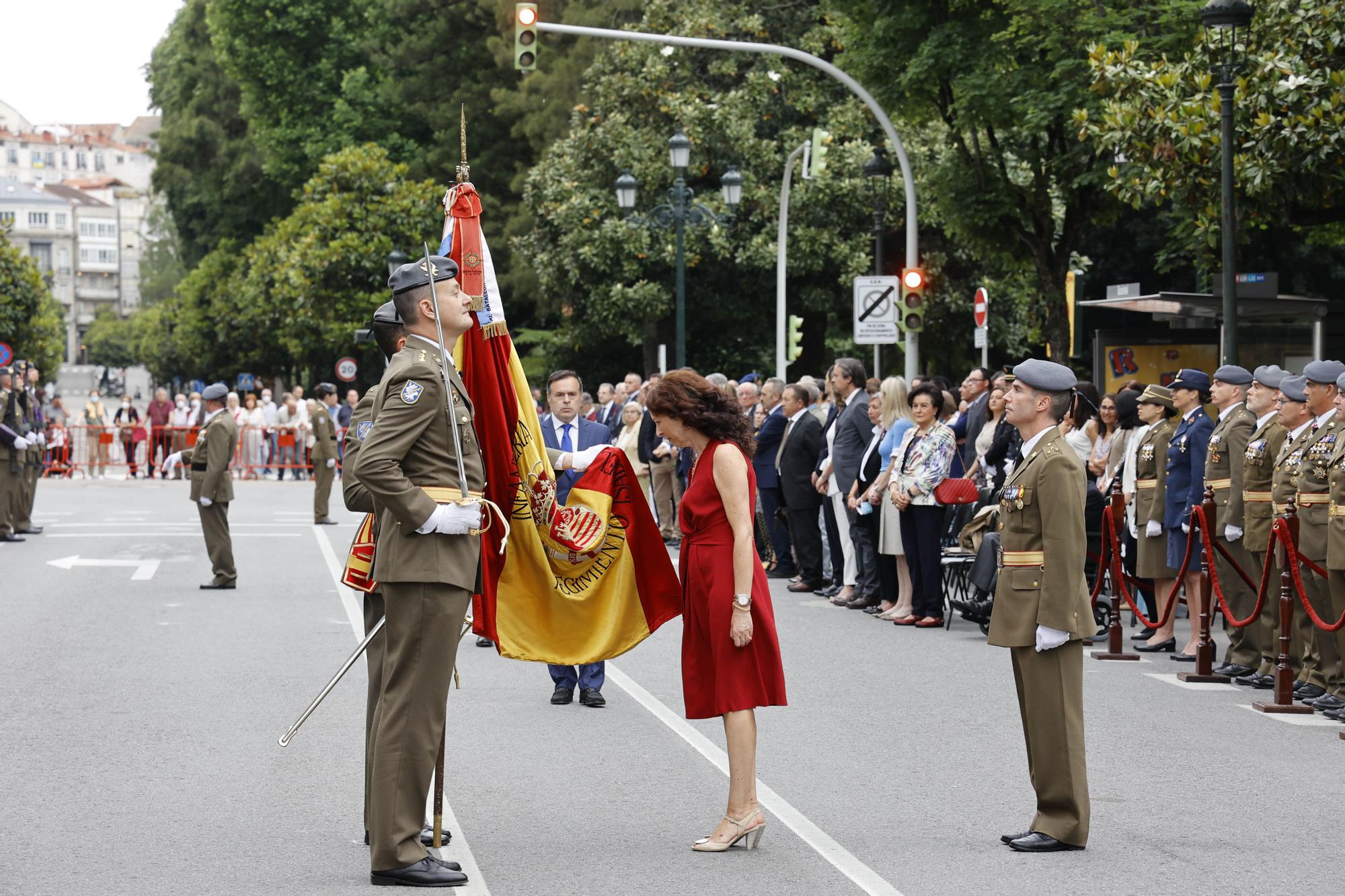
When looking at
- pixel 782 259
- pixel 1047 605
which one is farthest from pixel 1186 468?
pixel 782 259

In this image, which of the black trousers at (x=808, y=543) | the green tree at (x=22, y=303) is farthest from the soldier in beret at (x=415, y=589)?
the green tree at (x=22, y=303)

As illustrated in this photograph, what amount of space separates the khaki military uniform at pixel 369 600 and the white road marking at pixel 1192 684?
591 cm

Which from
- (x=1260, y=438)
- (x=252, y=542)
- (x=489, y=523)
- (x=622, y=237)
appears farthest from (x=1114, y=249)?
(x=489, y=523)

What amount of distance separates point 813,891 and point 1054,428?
2123mm

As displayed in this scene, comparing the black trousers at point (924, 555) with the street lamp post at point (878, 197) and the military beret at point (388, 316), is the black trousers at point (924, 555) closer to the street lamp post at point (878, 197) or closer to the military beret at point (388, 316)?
the military beret at point (388, 316)

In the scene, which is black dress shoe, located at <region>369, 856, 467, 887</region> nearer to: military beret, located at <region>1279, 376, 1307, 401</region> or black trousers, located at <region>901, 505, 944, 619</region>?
military beret, located at <region>1279, 376, 1307, 401</region>

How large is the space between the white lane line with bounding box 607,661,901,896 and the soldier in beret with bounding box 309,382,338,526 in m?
15.3

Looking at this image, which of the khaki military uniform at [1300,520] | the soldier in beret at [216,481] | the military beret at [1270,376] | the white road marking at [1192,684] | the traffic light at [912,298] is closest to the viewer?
the khaki military uniform at [1300,520]

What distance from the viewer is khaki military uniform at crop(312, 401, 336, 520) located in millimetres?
25109

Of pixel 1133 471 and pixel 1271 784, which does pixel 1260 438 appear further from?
pixel 1271 784

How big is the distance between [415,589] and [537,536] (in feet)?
3.40

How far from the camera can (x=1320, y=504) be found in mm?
10227

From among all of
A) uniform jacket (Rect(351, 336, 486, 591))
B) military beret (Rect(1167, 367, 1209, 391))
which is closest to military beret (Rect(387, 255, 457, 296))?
uniform jacket (Rect(351, 336, 486, 591))

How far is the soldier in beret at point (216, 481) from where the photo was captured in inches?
640
